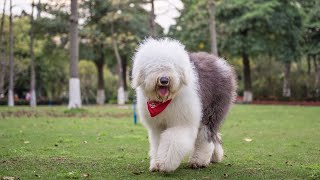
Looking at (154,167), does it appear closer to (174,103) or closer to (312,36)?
(174,103)

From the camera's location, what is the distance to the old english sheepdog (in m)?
6.49

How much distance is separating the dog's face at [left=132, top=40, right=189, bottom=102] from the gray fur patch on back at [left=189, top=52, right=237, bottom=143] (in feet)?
2.52

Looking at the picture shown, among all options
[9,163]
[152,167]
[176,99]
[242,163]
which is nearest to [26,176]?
[9,163]

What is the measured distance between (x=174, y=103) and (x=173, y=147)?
640 millimetres

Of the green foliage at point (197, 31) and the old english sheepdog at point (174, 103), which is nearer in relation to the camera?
the old english sheepdog at point (174, 103)

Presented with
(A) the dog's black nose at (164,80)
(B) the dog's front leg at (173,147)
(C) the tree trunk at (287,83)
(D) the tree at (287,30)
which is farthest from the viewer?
(C) the tree trunk at (287,83)

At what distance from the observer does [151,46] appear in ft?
22.3

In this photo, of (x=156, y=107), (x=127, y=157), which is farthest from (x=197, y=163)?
(x=127, y=157)

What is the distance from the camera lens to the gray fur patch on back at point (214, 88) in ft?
24.4

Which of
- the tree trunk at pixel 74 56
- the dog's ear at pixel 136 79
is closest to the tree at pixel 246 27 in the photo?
the tree trunk at pixel 74 56

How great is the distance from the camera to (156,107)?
21.8 feet

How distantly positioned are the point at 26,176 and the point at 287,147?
19.8 ft

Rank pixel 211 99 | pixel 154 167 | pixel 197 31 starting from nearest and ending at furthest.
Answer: pixel 154 167 → pixel 211 99 → pixel 197 31

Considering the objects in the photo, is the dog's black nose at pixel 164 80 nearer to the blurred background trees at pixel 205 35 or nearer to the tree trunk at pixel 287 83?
the blurred background trees at pixel 205 35
